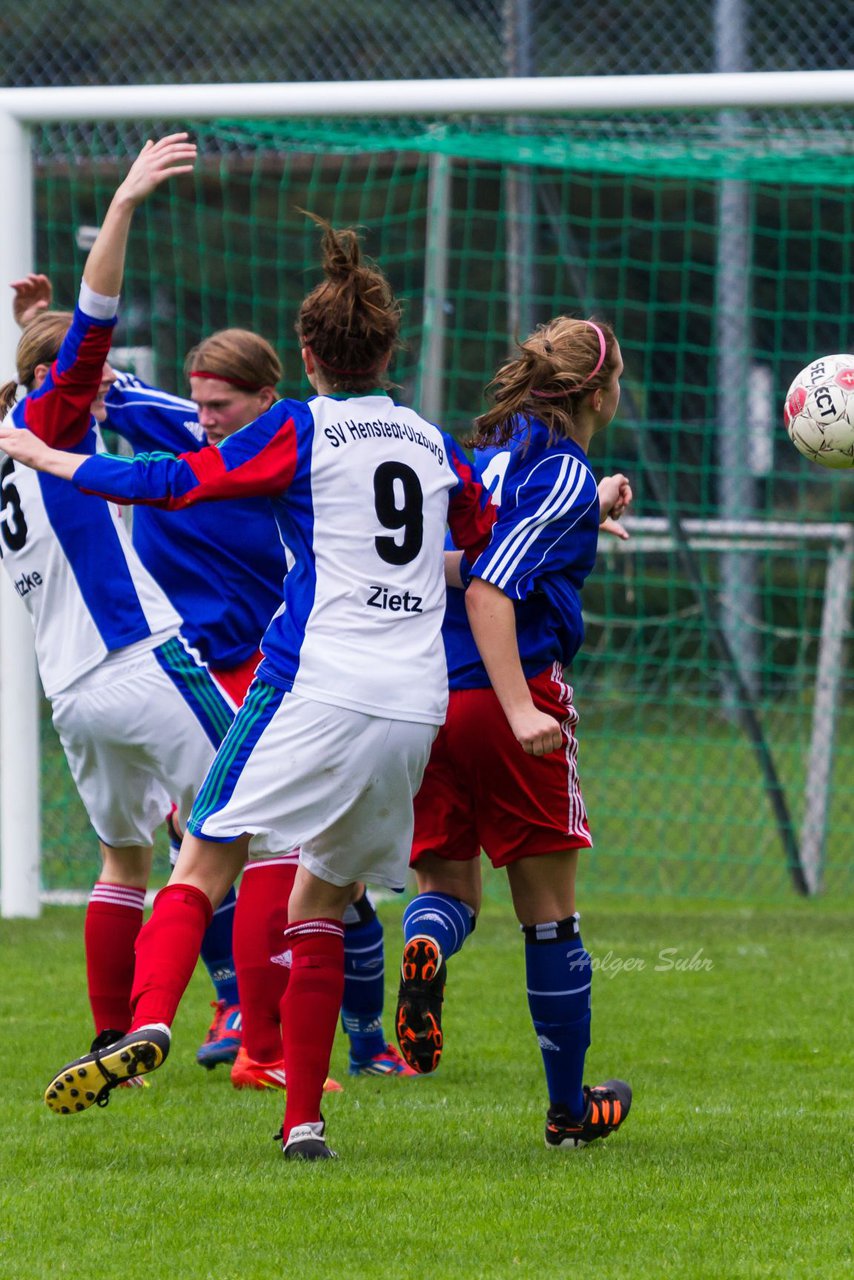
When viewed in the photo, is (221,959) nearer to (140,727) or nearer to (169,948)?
(140,727)

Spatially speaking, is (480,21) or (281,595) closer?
(281,595)

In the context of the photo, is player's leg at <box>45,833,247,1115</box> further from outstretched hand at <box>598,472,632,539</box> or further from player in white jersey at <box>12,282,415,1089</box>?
outstretched hand at <box>598,472,632,539</box>

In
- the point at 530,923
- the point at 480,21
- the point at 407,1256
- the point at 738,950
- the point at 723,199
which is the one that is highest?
the point at 480,21

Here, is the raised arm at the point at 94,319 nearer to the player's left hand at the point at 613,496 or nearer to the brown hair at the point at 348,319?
the brown hair at the point at 348,319

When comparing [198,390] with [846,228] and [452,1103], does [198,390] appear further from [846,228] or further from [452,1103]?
[846,228]

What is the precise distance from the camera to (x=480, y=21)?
10711 mm

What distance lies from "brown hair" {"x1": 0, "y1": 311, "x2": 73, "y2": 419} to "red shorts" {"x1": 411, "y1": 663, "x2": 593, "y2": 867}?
136cm

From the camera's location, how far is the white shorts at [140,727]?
4363mm

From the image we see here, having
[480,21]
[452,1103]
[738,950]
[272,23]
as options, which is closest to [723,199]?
[480,21]

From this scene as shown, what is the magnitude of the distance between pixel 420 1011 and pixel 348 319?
56.2 inches

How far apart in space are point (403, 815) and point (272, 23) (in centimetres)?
1044

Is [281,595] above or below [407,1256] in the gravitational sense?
above

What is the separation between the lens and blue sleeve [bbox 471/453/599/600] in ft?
12.3

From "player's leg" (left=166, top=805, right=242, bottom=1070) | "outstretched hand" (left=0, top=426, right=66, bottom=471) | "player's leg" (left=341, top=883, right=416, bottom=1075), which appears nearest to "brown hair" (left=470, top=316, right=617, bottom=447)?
"outstretched hand" (left=0, top=426, right=66, bottom=471)
